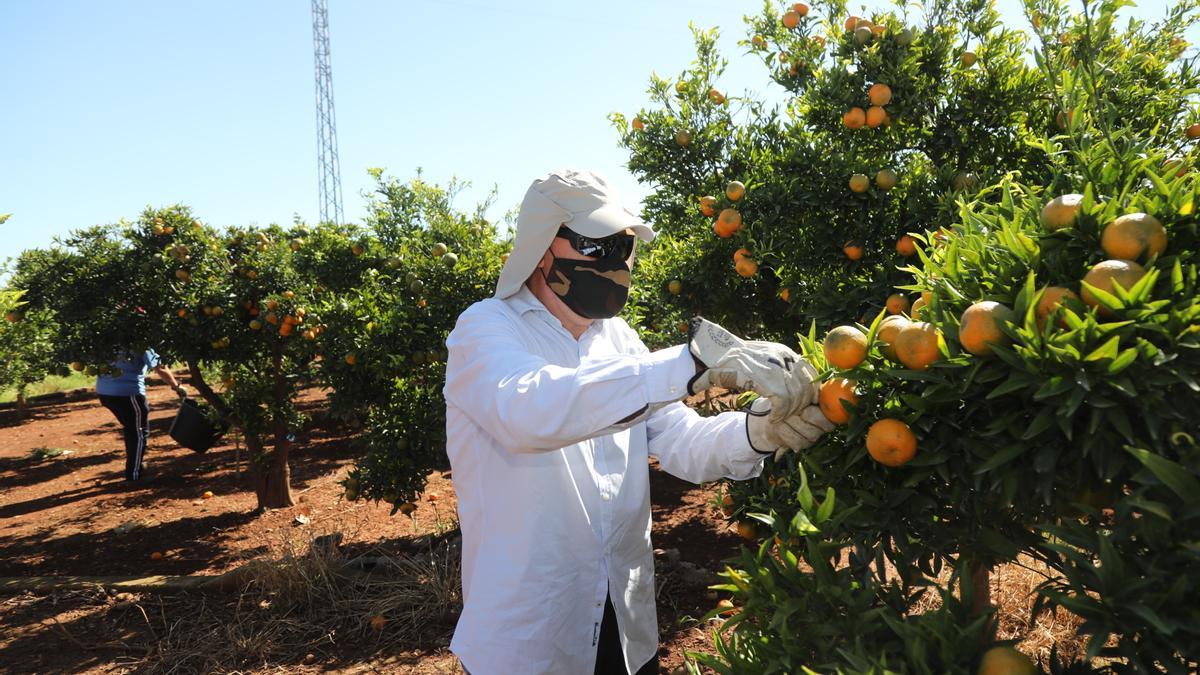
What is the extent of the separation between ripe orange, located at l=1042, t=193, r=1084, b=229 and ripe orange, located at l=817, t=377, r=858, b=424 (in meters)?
0.44

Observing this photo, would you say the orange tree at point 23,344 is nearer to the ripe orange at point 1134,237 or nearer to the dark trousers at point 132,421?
the dark trousers at point 132,421

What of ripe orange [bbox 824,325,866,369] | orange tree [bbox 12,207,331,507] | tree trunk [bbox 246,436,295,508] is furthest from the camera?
tree trunk [bbox 246,436,295,508]

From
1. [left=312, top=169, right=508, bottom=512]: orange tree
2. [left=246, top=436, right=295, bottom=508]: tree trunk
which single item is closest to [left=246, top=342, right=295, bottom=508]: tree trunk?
[left=246, top=436, right=295, bottom=508]: tree trunk

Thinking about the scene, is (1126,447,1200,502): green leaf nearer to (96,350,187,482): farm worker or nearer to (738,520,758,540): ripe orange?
(738,520,758,540): ripe orange

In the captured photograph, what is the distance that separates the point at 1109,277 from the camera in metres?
1.04

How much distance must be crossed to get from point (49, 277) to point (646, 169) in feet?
17.8

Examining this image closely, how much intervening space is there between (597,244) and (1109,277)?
1.43 meters

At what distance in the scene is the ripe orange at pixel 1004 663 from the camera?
99cm

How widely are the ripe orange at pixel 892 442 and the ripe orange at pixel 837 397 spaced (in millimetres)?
87

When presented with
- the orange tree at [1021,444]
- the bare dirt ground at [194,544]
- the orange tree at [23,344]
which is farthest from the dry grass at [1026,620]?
the orange tree at [23,344]

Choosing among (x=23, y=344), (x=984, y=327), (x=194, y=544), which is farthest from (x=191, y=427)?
(x=984, y=327)

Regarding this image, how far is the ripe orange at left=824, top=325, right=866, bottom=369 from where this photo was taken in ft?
4.22

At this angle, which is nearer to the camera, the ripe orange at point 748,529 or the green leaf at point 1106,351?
the green leaf at point 1106,351

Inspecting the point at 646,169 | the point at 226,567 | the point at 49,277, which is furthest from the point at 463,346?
the point at 49,277
